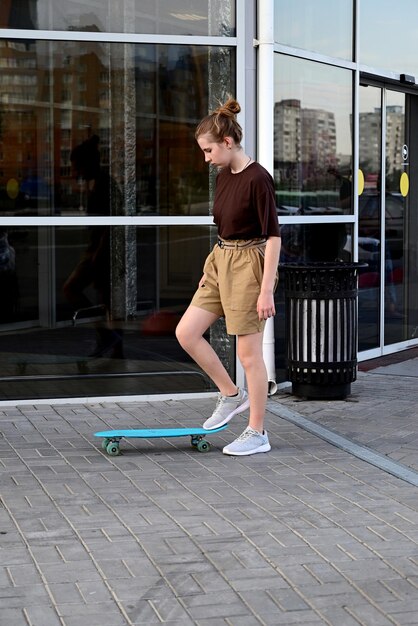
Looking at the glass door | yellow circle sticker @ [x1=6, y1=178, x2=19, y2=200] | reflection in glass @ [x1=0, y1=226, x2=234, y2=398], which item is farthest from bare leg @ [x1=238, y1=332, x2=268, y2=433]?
the glass door

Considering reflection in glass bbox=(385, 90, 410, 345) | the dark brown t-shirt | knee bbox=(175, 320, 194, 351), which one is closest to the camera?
the dark brown t-shirt

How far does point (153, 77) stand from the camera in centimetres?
854

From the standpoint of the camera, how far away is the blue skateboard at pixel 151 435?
6.80 metres

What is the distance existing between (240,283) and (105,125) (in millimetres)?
2241

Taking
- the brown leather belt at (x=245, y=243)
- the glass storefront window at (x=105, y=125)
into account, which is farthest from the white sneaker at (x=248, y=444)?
the glass storefront window at (x=105, y=125)

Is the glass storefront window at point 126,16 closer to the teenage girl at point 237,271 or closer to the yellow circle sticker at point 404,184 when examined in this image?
the teenage girl at point 237,271

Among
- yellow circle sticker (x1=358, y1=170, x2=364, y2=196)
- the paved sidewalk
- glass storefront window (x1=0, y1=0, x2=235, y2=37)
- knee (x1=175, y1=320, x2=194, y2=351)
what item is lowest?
the paved sidewalk

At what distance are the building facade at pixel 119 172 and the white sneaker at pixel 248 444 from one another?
6.22ft

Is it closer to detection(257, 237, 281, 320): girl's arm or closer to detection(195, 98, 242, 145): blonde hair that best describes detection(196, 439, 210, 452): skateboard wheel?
detection(257, 237, 281, 320): girl's arm

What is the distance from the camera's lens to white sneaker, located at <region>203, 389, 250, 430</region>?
23.1 ft

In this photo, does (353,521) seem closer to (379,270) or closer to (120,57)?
(120,57)

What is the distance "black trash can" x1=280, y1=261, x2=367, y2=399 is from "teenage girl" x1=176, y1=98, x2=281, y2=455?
5.09ft

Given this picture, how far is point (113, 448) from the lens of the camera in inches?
268

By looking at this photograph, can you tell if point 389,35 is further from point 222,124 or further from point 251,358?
point 251,358
